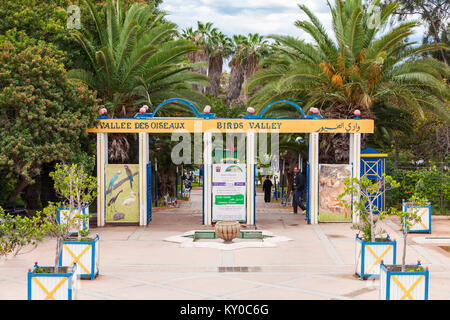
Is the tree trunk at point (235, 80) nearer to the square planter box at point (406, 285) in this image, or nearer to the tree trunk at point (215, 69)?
the tree trunk at point (215, 69)

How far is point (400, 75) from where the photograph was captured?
20438 mm

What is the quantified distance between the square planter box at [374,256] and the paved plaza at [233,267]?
0.24 m

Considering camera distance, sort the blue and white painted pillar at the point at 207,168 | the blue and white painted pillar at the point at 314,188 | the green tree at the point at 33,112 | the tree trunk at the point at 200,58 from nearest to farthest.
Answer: the green tree at the point at 33,112 < the blue and white painted pillar at the point at 207,168 < the blue and white painted pillar at the point at 314,188 < the tree trunk at the point at 200,58

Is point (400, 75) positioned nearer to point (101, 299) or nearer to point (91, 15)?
point (91, 15)

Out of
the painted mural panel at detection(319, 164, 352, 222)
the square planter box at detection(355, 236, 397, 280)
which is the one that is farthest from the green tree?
the square planter box at detection(355, 236, 397, 280)

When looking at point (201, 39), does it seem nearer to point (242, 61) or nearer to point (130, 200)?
point (242, 61)

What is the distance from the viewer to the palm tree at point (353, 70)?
19391 mm

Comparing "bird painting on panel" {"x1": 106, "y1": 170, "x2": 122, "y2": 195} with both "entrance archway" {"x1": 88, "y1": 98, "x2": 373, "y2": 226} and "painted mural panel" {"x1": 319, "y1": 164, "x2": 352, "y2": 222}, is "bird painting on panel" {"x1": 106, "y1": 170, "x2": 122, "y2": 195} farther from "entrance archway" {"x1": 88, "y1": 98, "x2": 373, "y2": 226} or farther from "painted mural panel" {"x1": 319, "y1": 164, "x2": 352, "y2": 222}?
"painted mural panel" {"x1": 319, "y1": 164, "x2": 352, "y2": 222}

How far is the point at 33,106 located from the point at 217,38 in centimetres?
3537

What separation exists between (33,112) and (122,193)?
414cm

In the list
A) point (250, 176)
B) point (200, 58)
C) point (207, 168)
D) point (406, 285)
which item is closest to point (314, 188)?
point (250, 176)

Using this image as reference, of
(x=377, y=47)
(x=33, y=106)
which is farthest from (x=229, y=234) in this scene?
(x=377, y=47)

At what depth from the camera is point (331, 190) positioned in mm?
18938

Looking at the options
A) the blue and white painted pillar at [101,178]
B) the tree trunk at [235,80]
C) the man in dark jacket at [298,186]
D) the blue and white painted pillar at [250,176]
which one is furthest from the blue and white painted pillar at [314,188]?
the tree trunk at [235,80]
